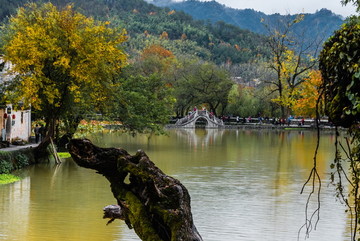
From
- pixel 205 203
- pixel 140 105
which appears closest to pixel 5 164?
pixel 205 203

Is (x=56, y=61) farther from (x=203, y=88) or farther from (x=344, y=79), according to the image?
(x=203, y=88)

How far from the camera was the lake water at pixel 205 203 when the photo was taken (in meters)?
15.9

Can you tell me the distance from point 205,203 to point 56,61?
13210mm

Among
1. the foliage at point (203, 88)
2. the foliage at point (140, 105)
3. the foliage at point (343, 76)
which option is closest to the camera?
the foliage at point (343, 76)

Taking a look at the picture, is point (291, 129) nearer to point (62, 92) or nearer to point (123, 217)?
point (62, 92)

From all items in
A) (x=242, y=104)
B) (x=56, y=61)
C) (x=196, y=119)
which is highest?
(x=56, y=61)

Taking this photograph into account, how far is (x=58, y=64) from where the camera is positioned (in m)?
31.1

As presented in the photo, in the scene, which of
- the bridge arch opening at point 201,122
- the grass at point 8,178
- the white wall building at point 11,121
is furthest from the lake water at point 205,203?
the bridge arch opening at point 201,122

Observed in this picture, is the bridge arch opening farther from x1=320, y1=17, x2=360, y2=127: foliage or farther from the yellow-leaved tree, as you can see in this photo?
x1=320, y1=17, x2=360, y2=127: foliage

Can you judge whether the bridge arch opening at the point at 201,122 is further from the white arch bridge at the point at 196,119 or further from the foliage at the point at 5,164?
the foliage at the point at 5,164

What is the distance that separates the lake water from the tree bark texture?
6575 mm

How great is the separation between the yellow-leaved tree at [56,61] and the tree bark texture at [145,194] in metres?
22.0

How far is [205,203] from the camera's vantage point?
2084 centimetres

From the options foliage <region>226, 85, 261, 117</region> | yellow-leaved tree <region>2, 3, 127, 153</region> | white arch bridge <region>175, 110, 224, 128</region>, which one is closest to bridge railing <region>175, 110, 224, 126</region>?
white arch bridge <region>175, 110, 224, 128</region>
